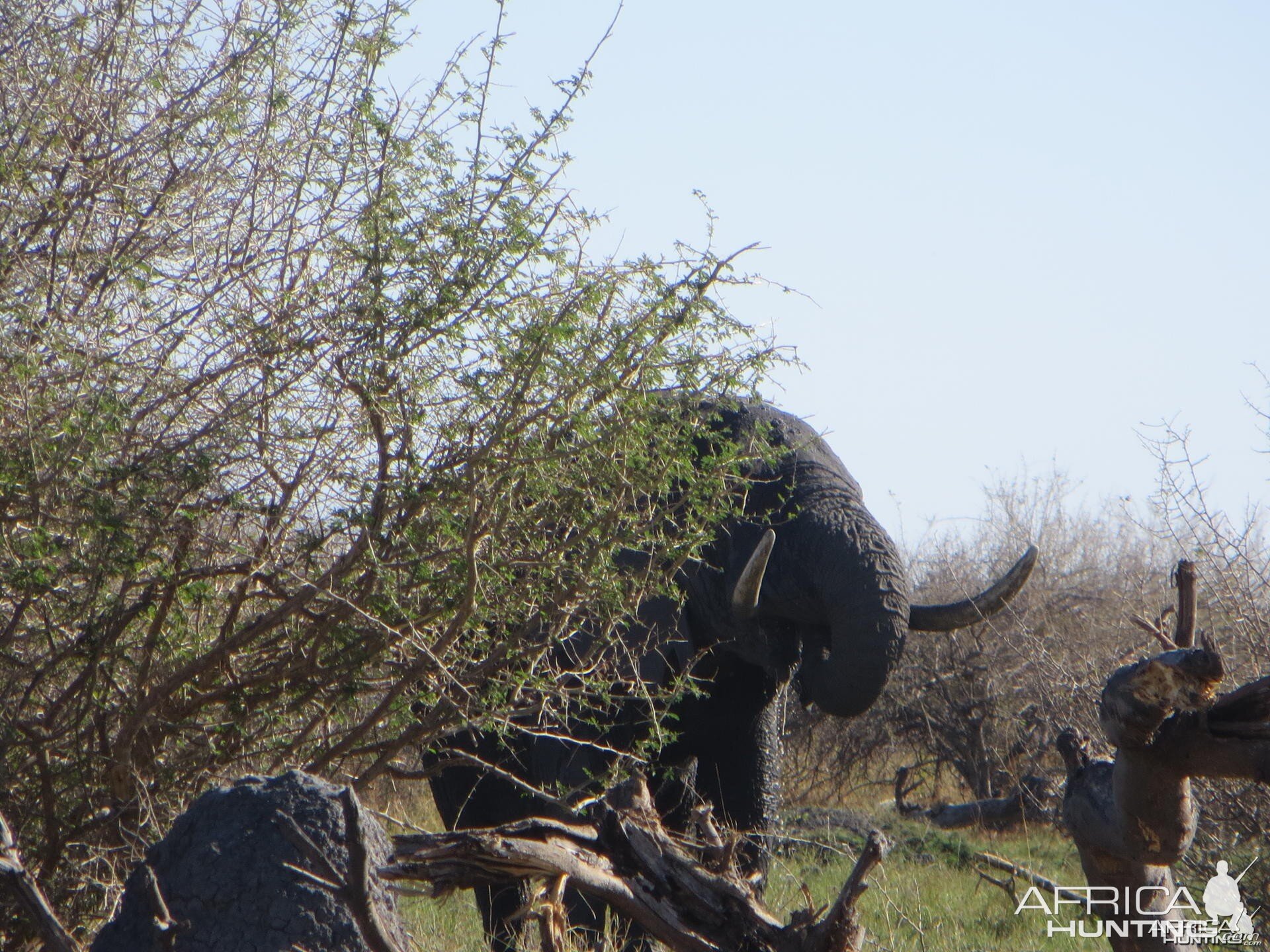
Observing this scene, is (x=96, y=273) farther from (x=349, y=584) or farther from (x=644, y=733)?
(x=644, y=733)

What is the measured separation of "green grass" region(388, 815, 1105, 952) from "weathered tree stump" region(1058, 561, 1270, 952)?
1.40 meters

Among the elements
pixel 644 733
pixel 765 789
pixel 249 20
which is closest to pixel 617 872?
pixel 249 20

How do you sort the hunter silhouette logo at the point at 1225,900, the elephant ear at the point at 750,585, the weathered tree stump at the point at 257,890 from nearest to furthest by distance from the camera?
the weathered tree stump at the point at 257,890, the hunter silhouette logo at the point at 1225,900, the elephant ear at the point at 750,585

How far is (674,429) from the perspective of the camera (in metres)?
4.71

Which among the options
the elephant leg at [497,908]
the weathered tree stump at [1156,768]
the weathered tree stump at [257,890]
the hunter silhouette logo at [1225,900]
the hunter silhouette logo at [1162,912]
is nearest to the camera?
the weathered tree stump at [1156,768]

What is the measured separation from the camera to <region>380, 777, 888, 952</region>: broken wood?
2.73 m

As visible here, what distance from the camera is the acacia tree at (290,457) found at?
4.21 m

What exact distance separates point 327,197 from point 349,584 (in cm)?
130

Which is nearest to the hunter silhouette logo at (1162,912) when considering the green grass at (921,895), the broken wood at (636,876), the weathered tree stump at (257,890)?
the broken wood at (636,876)

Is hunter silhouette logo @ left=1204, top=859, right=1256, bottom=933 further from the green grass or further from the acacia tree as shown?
the acacia tree

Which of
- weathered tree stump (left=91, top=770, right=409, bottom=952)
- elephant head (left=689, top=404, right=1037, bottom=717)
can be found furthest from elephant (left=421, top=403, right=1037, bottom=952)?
weathered tree stump (left=91, top=770, right=409, bottom=952)

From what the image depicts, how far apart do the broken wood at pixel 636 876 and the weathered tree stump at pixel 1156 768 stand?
64 cm

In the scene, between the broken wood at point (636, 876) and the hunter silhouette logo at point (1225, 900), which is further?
the hunter silhouette logo at point (1225, 900)

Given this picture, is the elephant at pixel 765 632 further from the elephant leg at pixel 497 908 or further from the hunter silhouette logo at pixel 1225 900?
the hunter silhouette logo at pixel 1225 900
